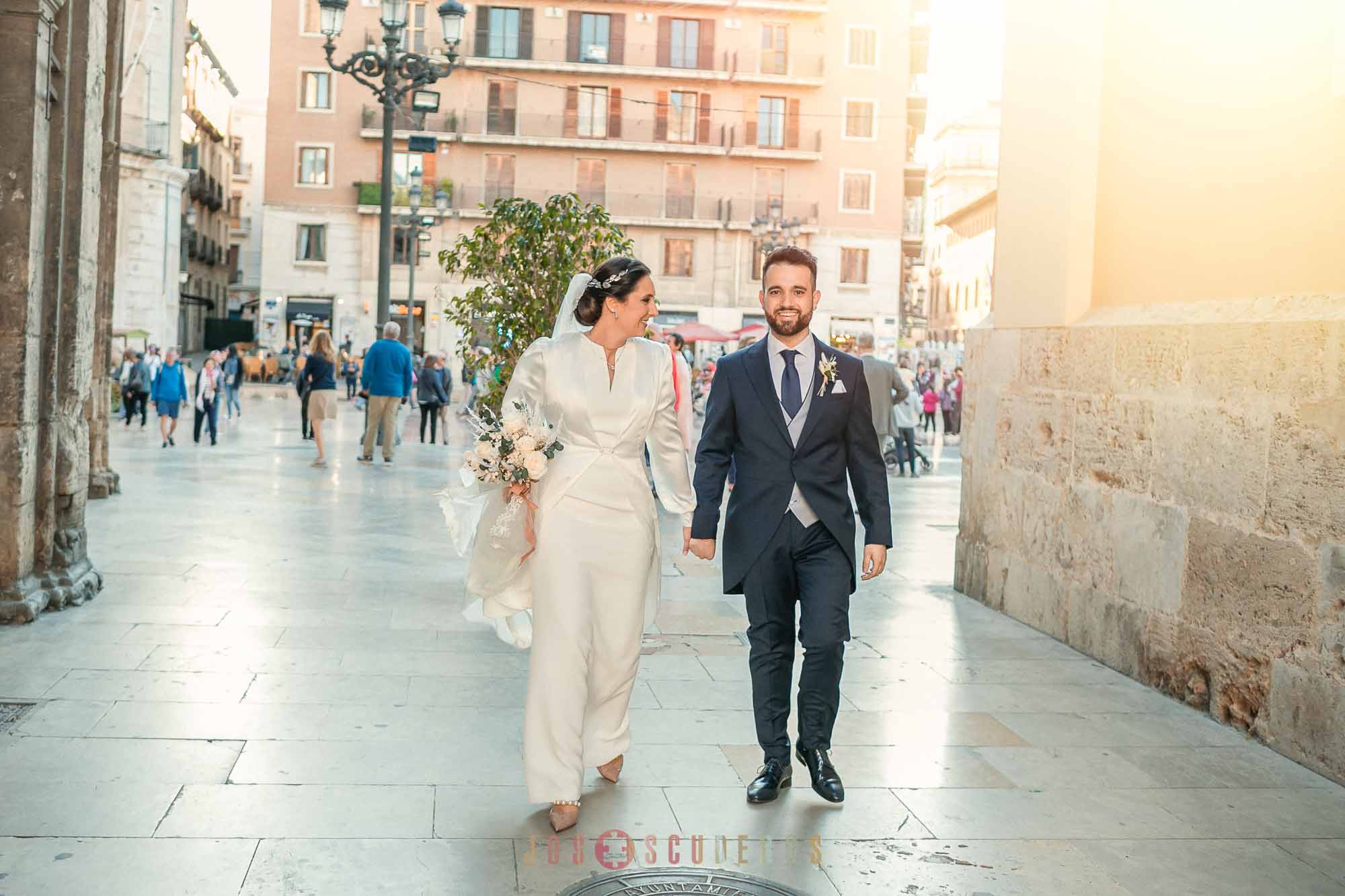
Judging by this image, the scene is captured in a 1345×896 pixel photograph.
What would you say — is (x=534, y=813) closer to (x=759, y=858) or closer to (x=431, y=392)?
(x=759, y=858)

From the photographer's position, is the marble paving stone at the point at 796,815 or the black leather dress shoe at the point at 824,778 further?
the black leather dress shoe at the point at 824,778

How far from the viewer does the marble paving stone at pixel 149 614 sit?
293 inches

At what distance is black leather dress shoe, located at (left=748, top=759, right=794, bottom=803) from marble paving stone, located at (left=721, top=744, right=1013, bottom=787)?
158 millimetres

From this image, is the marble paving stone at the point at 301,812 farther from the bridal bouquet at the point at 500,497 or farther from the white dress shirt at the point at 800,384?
the white dress shirt at the point at 800,384

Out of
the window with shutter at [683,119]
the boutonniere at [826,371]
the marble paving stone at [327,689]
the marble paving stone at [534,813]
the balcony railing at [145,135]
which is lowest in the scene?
the marble paving stone at [534,813]

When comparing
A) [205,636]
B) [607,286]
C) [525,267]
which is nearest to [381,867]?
[607,286]

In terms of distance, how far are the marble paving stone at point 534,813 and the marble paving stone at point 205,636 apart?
104 inches

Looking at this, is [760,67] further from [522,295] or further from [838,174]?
[522,295]

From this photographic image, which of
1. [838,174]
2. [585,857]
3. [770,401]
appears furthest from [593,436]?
[838,174]

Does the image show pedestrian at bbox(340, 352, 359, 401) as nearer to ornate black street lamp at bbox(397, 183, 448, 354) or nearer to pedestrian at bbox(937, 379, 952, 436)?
ornate black street lamp at bbox(397, 183, 448, 354)

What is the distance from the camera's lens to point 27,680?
6.05 metres

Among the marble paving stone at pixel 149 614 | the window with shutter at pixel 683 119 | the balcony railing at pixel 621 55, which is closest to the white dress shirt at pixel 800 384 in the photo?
the marble paving stone at pixel 149 614

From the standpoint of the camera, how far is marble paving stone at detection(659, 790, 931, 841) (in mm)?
4461

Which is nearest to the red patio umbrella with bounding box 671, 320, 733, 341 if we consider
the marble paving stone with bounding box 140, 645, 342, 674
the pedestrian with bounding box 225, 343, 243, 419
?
the pedestrian with bounding box 225, 343, 243, 419
